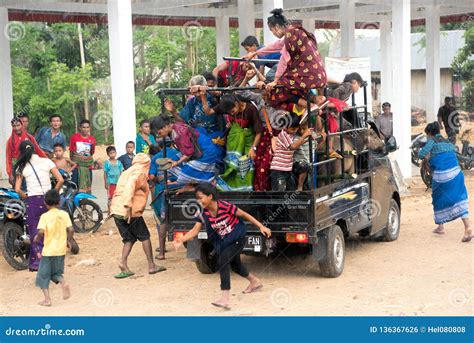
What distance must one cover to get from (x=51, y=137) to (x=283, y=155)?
5350mm

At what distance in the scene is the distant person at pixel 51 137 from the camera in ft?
40.1

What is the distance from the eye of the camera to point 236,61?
898 cm

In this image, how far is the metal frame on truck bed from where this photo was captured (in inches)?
317

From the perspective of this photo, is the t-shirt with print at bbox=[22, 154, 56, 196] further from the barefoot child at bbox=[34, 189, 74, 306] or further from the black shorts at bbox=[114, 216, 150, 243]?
the barefoot child at bbox=[34, 189, 74, 306]

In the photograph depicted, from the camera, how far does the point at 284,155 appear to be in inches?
325

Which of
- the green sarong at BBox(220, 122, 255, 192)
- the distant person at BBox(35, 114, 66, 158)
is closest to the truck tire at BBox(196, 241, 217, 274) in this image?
the green sarong at BBox(220, 122, 255, 192)

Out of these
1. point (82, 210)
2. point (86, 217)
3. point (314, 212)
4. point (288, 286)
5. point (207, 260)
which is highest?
point (314, 212)

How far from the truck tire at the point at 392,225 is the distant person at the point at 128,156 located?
12.9 feet

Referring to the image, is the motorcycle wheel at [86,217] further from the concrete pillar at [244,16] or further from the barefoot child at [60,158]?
the concrete pillar at [244,16]

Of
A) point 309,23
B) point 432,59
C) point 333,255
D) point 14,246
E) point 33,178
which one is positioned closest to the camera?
point 333,255

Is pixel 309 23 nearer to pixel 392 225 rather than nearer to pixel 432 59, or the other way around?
pixel 432 59

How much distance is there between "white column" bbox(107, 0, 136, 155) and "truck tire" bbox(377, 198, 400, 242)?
14.9ft

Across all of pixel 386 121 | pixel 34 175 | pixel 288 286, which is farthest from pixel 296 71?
pixel 386 121

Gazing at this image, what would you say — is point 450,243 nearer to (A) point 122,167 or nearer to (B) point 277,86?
(B) point 277,86
